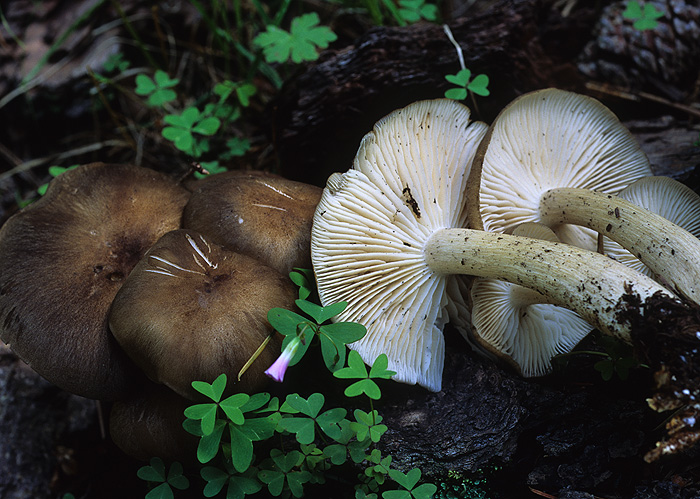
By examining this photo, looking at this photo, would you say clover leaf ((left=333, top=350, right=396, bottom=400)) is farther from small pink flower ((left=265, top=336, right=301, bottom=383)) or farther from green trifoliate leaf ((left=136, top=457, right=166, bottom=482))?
green trifoliate leaf ((left=136, top=457, right=166, bottom=482))

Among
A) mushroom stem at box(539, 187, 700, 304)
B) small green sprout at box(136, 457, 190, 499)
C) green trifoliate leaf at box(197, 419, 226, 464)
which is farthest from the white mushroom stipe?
small green sprout at box(136, 457, 190, 499)

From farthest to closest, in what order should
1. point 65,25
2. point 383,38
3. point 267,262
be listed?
1. point 65,25
2. point 383,38
3. point 267,262

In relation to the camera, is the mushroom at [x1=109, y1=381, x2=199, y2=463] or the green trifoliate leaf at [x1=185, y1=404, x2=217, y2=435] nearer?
the green trifoliate leaf at [x1=185, y1=404, x2=217, y2=435]

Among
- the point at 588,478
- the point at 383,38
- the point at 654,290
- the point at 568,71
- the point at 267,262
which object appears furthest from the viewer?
the point at 568,71

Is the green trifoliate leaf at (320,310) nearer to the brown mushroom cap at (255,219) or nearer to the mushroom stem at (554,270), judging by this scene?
the brown mushroom cap at (255,219)

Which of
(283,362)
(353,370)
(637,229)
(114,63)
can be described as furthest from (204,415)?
(114,63)

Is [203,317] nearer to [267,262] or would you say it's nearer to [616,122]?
[267,262]

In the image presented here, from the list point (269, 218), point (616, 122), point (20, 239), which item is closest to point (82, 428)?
point (20, 239)
